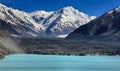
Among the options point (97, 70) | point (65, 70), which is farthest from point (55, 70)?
point (97, 70)

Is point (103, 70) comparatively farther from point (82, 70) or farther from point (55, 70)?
point (55, 70)

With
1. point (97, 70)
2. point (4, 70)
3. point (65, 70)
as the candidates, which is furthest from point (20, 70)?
point (97, 70)

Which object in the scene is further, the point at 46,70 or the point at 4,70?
the point at 46,70

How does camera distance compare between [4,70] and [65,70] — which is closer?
[4,70]

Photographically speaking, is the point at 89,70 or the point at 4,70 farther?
the point at 89,70

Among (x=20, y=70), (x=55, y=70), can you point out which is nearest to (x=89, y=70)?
(x=55, y=70)

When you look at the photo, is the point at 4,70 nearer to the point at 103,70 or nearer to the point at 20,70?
the point at 20,70

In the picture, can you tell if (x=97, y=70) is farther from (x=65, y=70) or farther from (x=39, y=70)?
(x=39, y=70)

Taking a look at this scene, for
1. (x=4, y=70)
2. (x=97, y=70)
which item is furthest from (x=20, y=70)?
(x=97, y=70)
